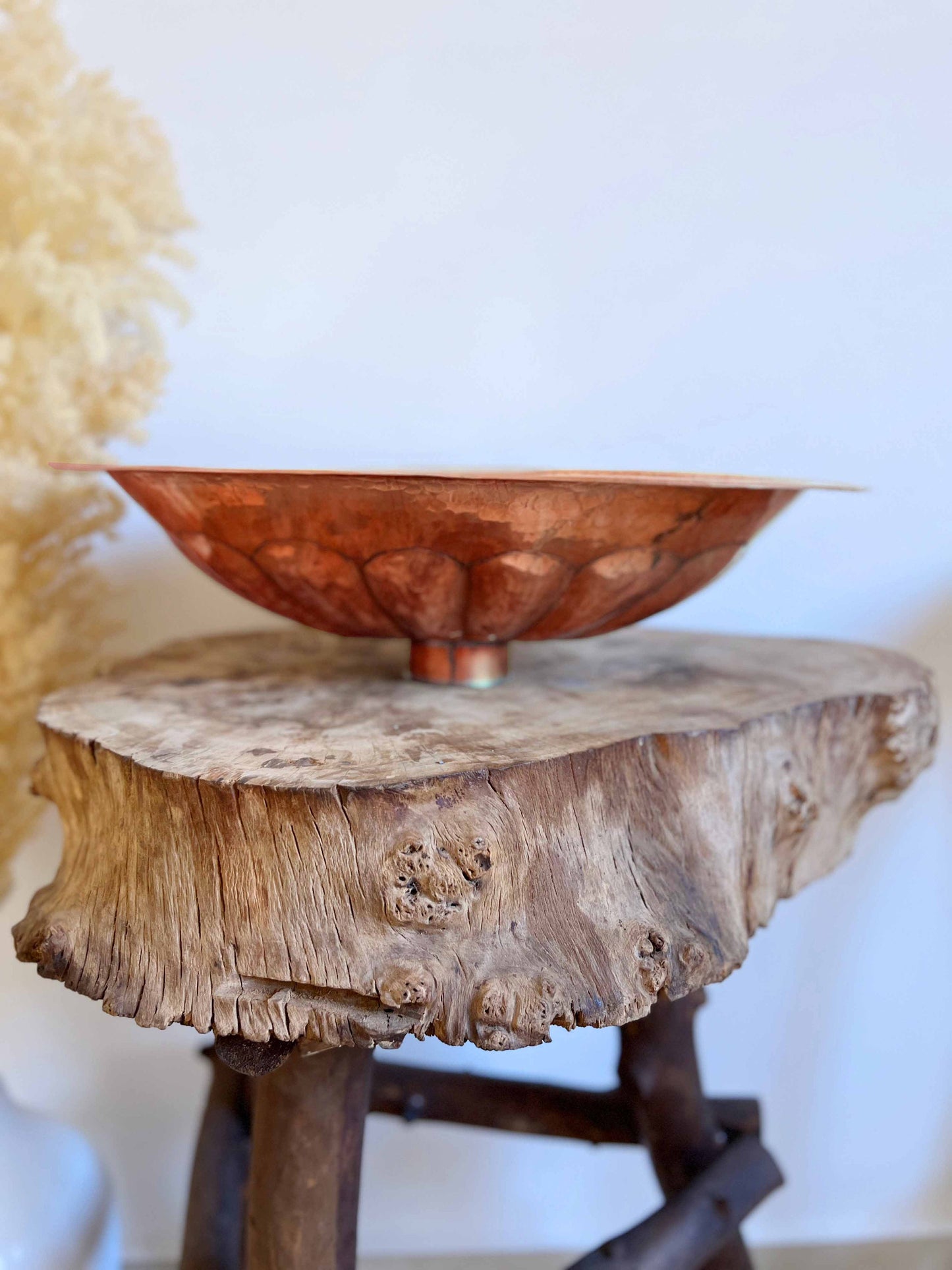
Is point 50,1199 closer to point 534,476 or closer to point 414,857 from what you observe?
point 414,857

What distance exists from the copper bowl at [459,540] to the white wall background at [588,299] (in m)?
0.40

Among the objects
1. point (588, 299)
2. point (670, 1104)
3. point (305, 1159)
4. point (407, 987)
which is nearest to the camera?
point (407, 987)

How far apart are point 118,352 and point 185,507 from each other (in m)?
0.34

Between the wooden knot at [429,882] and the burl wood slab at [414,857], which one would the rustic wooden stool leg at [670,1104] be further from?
the wooden knot at [429,882]

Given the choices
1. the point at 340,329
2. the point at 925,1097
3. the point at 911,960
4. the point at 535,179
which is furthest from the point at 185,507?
the point at 925,1097

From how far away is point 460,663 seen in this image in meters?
0.77

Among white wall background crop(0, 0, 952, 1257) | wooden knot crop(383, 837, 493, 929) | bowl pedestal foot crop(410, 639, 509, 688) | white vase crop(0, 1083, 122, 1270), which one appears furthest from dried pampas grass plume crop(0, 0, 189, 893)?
wooden knot crop(383, 837, 493, 929)

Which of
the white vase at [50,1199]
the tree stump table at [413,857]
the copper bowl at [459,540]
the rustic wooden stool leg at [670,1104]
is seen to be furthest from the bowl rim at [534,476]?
the white vase at [50,1199]

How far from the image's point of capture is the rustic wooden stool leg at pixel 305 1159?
2.06 feet

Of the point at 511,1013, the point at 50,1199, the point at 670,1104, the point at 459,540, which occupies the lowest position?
the point at 50,1199

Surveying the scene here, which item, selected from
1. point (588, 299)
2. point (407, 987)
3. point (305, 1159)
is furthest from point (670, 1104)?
point (588, 299)

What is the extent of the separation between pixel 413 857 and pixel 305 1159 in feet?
0.85

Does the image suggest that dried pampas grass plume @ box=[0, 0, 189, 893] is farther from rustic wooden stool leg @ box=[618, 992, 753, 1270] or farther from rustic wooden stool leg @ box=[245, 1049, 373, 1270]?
rustic wooden stool leg @ box=[618, 992, 753, 1270]

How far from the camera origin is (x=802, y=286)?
1082 millimetres
